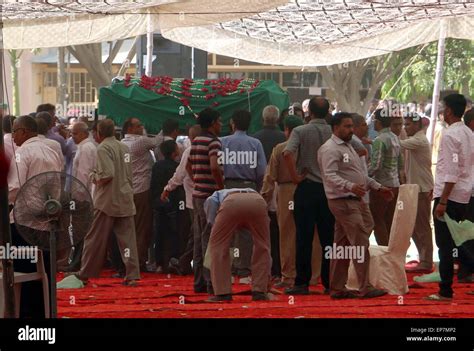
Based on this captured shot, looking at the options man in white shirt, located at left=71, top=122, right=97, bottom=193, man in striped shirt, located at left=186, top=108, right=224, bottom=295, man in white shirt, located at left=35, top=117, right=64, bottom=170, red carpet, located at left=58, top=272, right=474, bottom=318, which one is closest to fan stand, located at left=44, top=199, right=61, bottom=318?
red carpet, located at left=58, top=272, right=474, bottom=318

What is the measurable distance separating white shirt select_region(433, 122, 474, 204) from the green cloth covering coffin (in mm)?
5340

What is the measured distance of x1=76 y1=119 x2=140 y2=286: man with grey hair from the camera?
14.1m

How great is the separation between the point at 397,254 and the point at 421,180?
2.53 m

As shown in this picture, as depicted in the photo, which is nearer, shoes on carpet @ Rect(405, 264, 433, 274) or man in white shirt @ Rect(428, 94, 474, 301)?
man in white shirt @ Rect(428, 94, 474, 301)

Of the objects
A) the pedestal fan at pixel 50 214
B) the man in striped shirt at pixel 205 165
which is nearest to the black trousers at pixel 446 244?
the man in striped shirt at pixel 205 165

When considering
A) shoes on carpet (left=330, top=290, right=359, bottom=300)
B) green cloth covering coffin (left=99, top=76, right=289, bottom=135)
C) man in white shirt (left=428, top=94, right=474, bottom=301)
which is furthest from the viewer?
green cloth covering coffin (left=99, top=76, right=289, bottom=135)

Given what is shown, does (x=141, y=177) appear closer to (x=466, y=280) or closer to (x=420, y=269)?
(x=420, y=269)

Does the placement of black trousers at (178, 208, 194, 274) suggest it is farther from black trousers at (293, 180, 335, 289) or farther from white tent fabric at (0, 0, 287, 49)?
white tent fabric at (0, 0, 287, 49)

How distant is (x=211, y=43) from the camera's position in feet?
67.3

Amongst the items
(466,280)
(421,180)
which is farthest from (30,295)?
(421,180)

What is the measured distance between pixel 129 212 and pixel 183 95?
10.3ft
